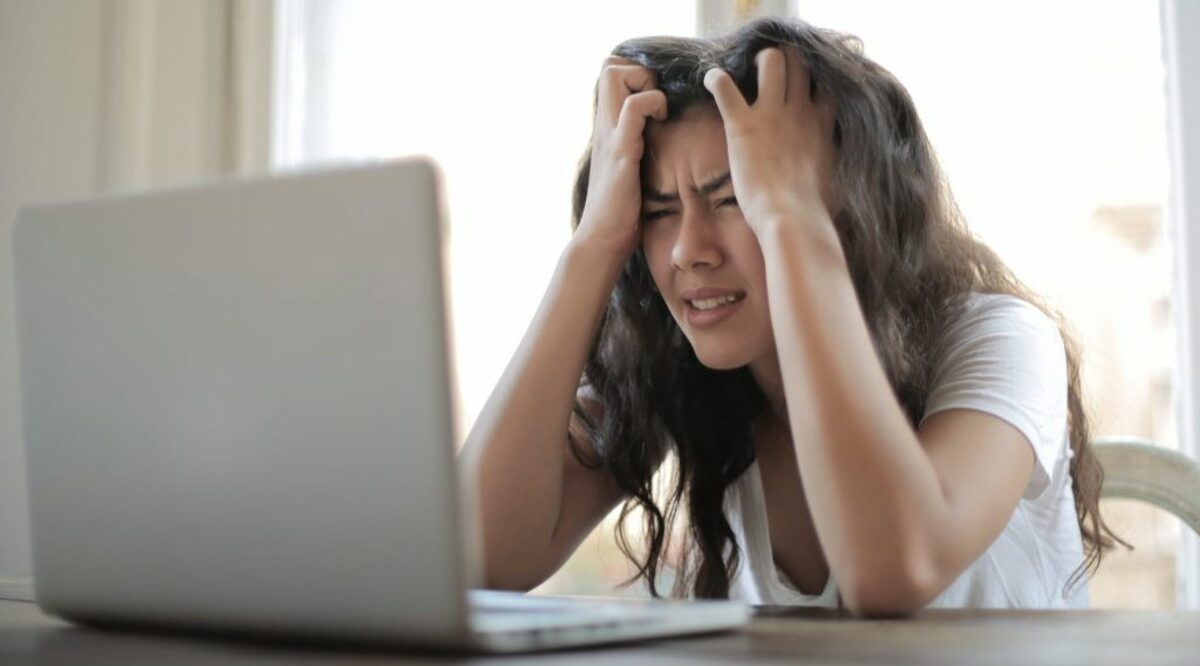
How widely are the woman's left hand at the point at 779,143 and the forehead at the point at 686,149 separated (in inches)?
1.7

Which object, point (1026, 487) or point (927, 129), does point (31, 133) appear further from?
point (1026, 487)

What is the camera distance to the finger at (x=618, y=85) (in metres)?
1.51

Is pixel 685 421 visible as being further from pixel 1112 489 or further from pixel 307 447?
pixel 307 447

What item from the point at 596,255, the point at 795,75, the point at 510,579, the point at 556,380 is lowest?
the point at 510,579

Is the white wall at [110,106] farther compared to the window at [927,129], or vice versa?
the white wall at [110,106]

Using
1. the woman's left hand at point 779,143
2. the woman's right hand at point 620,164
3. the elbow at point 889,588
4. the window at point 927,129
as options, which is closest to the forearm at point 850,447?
the elbow at point 889,588

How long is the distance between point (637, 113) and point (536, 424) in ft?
1.19

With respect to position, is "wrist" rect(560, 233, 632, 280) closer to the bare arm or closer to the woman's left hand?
the bare arm

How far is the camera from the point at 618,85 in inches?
59.6

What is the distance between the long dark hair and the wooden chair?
2cm

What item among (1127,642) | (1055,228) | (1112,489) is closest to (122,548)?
(1127,642)

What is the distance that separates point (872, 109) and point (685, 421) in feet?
1.46

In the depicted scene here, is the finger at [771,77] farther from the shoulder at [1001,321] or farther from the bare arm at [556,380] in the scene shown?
the shoulder at [1001,321]

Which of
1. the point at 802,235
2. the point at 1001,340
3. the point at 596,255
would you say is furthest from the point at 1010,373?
the point at 596,255
